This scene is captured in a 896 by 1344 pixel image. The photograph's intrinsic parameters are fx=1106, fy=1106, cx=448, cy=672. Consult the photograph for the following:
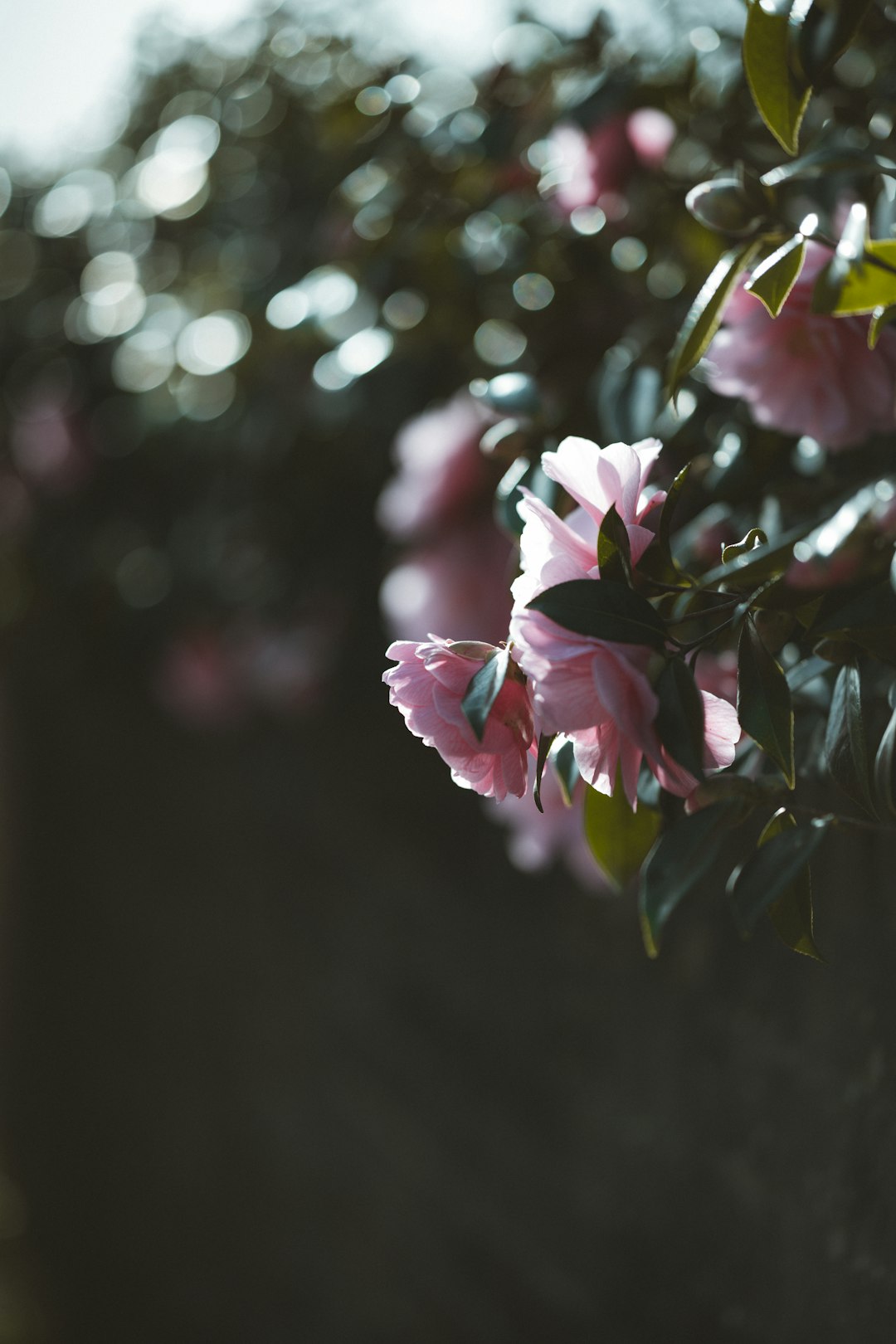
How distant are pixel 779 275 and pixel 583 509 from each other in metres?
0.09

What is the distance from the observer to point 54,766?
178 centimetres

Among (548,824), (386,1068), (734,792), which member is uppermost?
(734,792)

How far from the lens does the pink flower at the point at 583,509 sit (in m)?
0.32

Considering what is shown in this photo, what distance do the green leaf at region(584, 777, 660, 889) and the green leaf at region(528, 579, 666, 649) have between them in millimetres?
99

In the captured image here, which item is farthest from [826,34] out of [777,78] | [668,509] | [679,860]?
[679,860]

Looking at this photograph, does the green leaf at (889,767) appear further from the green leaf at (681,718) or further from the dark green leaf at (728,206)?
the dark green leaf at (728,206)

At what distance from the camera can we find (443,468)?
62 cm

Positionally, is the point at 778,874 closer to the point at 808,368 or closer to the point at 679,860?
the point at 679,860

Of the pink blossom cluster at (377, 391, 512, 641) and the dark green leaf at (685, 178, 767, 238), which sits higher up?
the dark green leaf at (685, 178, 767, 238)

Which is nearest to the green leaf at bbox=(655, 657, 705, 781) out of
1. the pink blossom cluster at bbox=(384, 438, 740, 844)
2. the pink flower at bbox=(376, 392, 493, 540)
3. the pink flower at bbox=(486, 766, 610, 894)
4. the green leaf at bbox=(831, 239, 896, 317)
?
the pink blossom cluster at bbox=(384, 438, 740, 844)

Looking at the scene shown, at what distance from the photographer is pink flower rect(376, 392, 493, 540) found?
2.02ft

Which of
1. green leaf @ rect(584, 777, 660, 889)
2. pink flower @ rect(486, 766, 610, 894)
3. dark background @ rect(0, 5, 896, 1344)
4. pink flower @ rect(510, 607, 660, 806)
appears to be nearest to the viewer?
pink flower @ rect(510, 607, 660, 806)

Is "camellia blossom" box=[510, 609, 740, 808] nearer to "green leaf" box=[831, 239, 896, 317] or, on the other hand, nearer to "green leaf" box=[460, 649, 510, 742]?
"green leaf" box=[460, 649, 510, 742]

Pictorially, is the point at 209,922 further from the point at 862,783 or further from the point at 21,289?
the point at 862,783
